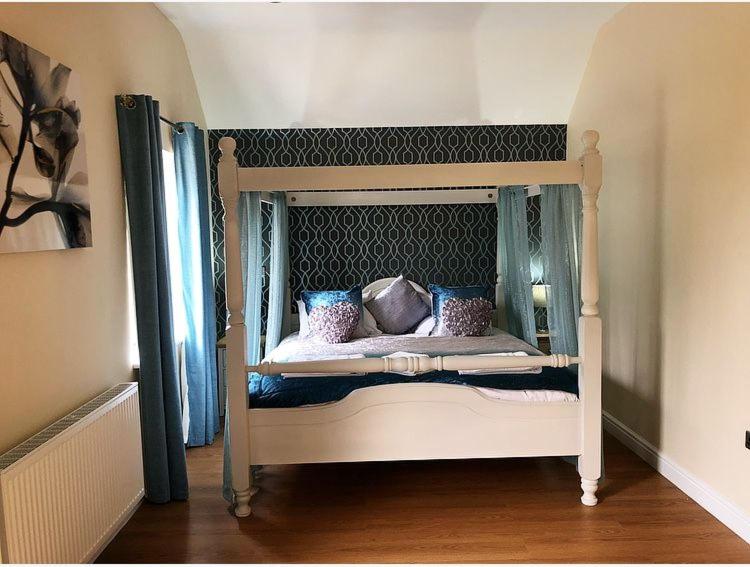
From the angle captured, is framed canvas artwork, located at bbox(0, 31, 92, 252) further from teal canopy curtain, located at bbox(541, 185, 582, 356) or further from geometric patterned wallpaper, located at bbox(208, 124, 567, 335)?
teal canopy curtain, located at bbox(541, 185, 582, 356)

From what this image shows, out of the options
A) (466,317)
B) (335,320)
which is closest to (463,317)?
(466,317)

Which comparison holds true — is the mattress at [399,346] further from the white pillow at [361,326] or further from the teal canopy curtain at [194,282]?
the teal canopy curtain at [194,282]

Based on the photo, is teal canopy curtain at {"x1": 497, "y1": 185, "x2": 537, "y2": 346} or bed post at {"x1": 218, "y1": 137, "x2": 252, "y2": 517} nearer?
bed post at {"x1": 218, "y1": 137, "x2": 252, "y2": 517}

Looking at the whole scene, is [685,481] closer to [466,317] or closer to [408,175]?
[466,317]

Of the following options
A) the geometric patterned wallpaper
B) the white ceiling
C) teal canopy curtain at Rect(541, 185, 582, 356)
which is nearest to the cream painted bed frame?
teal canopy curtain at Rect(541, 185, 582, 356)

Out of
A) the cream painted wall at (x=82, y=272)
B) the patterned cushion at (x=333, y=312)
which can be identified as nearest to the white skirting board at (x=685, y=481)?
the patterned cushion at (x=333, y=312)

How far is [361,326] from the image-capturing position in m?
4.45

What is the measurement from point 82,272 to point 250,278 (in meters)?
0.90

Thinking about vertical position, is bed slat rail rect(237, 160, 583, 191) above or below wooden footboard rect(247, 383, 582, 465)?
above

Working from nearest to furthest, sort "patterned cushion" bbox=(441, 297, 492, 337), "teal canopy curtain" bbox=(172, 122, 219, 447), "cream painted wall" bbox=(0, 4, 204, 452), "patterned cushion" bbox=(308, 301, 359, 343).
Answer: "cream painted wall" bbox=(0, 4, 204, 452) → "teal canopy curtain" bbox=(172, 122, 219, 447) → "patterned cushion" bbox=(308, 301, 359, 343) → "patterned cushion" bbox=(441, 297, 492, 337)

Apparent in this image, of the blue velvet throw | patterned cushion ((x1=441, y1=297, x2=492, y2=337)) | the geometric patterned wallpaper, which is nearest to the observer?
the blue velvet throw

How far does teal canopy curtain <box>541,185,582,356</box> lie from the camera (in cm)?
329

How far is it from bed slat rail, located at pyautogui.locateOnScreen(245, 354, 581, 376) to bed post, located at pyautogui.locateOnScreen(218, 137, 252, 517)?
9cm

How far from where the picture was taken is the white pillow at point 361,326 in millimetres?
4379
